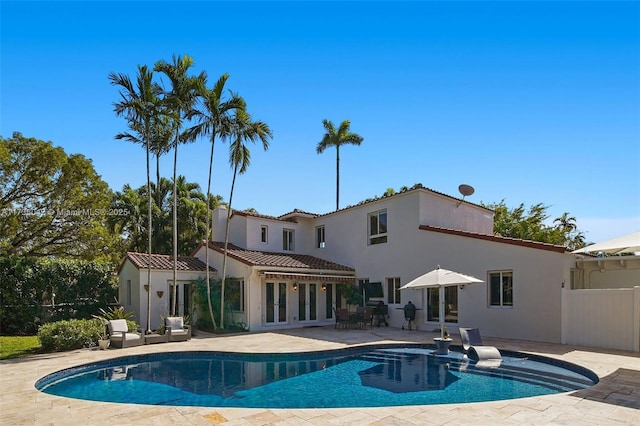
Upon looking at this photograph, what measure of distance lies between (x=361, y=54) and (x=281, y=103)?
15.4ft

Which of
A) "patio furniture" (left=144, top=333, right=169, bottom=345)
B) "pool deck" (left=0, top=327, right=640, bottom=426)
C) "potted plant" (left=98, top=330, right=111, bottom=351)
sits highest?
"pool deck" (left=0, top=327, right=640, bottom=426)

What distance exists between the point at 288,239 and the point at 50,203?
669 inches

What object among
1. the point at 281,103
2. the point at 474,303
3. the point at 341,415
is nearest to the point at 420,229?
the point at 474,303

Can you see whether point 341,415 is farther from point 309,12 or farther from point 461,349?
point 309,12

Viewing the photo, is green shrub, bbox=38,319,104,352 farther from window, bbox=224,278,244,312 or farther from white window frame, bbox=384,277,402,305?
white window frame, bbox=384,277,402,305

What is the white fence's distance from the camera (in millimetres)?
15461

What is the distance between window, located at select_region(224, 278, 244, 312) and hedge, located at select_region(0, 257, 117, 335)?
8.20 m

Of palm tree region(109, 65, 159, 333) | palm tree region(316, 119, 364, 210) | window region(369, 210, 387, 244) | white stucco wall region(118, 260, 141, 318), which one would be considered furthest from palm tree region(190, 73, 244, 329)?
palm tree region(316, 119, 364, 210)

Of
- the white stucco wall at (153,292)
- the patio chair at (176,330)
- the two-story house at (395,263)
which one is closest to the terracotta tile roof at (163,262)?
the white stucco wall at (153,292)

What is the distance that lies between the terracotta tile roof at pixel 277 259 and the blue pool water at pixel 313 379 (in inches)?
323

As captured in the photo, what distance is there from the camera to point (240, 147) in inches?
891

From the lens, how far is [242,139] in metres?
22.5

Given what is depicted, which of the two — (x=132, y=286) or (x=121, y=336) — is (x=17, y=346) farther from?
(x=132, y=286)

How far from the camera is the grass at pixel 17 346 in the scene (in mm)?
16234
